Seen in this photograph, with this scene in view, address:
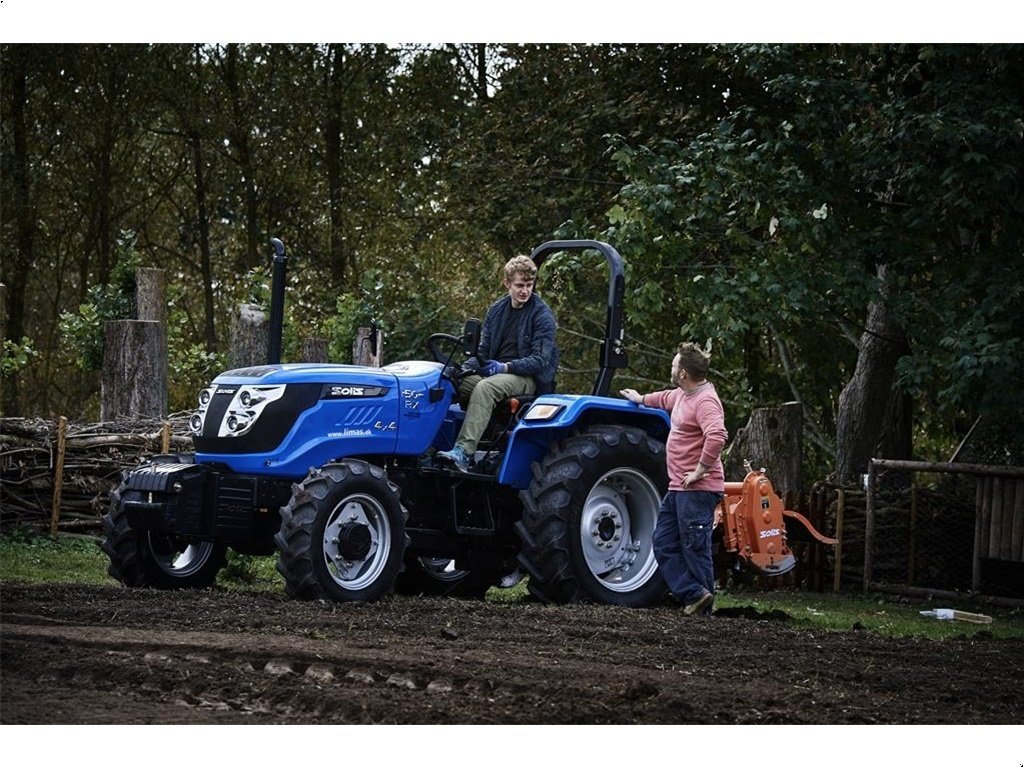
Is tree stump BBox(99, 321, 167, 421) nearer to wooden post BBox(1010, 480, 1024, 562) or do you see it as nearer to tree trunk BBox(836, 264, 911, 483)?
tree trunk BBox(836, 264, 911, 483)

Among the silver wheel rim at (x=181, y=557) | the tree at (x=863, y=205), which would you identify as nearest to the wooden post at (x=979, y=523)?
the tree at (x=863, y=205)

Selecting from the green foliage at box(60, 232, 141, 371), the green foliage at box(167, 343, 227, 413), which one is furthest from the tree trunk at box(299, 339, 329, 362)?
the green foliage at box(167, 343, 227, 413)

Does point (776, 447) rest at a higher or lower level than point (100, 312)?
lower

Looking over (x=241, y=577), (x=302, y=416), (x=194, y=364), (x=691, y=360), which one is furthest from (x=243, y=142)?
(x=302, y=416)

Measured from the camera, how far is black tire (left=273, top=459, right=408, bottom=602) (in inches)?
342

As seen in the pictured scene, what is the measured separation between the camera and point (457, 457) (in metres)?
9.77

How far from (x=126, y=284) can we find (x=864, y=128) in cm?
842

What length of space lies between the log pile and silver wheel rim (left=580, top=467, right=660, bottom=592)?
5356 millimetres

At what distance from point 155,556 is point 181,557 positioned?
30 cm

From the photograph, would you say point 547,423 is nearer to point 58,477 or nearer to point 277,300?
point 277,300

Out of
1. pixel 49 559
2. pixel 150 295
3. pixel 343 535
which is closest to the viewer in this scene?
pixel 343 535

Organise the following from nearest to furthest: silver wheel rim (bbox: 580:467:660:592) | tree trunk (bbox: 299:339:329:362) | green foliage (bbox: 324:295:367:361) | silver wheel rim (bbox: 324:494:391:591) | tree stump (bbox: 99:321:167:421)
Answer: silver wheel rim (bbox: 324:494:391:591) → silver wheel rim (bbox: 580:467:660:592) → tree stump (bbox: 99:321:167:421) → tree trunk (bbox: 299:339:329:362) → green foliage (bbox: 324:295:367:361)

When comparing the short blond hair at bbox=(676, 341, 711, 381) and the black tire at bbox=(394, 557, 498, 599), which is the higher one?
the short blond hair at bbox=(676, 341, 711, 381)
